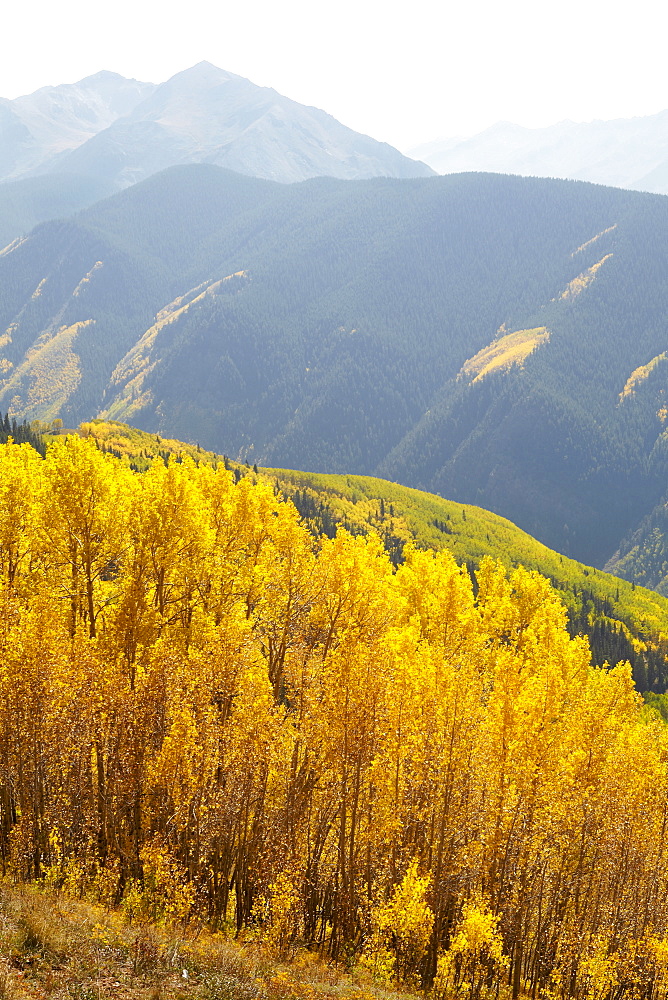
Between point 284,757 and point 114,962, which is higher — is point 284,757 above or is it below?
above

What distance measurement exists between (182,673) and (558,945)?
84.5 feet

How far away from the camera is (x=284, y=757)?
107 ft

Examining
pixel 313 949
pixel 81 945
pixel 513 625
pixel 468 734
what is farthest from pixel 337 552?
pixel 513 625

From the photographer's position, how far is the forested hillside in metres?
28.1

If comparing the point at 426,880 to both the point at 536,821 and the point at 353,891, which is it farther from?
the point at 536,821

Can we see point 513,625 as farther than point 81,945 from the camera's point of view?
Yes

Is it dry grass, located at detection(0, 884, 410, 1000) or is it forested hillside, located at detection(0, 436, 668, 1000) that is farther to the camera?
forested hillside, located at detection(0, 436, 668, 1000)

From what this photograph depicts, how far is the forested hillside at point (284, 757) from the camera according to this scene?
2814 cm

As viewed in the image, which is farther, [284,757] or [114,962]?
[284,757]

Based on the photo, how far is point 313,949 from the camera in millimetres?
32875

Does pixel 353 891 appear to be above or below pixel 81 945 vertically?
below

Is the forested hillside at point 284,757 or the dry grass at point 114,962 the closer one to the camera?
the dry grass at point 114,962

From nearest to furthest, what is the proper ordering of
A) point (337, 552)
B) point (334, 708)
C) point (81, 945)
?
point (81, 945), point (334, 708), point (337, 552)

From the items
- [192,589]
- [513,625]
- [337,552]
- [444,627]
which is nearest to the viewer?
[192,589]
